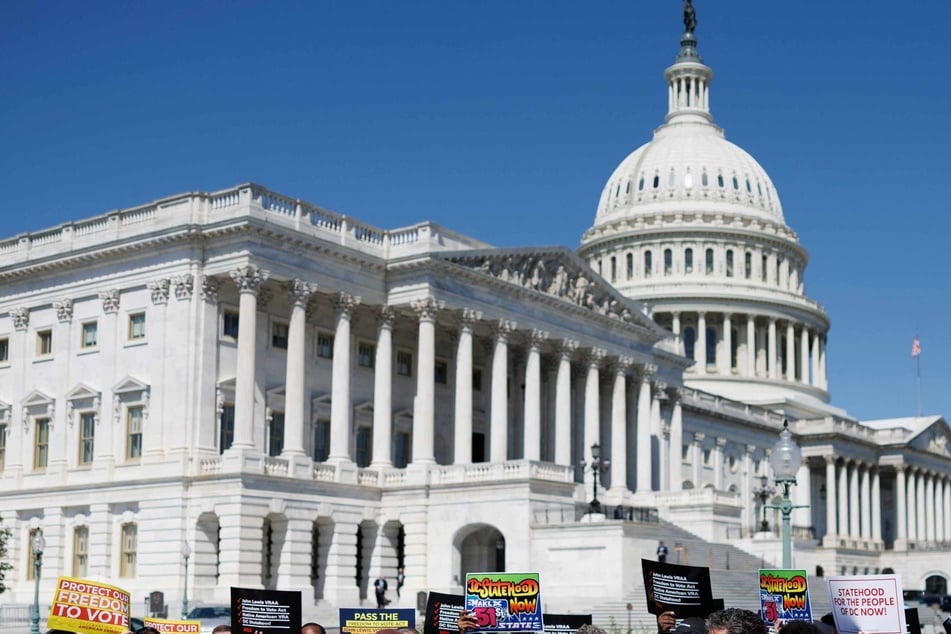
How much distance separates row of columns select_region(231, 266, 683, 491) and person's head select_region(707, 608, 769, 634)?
49.6 meters

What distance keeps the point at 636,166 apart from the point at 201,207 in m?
85.0

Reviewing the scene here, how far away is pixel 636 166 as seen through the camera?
→ 144 metres

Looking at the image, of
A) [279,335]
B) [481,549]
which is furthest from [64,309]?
[481,549]

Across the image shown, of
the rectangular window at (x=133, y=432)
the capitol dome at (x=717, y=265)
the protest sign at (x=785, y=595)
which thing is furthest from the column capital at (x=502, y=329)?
the capitol dome at (x=717, y=265)

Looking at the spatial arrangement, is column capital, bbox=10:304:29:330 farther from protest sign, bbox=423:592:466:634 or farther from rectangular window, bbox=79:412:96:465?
protest sign, bbox=423:592:466:634

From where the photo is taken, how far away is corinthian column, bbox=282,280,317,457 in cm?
6378

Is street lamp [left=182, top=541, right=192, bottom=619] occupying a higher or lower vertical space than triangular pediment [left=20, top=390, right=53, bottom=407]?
lower

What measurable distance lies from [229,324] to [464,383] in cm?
1209

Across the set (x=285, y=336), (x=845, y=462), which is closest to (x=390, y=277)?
(x=285, y=336)

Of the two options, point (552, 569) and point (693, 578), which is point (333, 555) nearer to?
point (552, 569)

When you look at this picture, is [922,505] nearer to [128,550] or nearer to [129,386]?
[129,386]

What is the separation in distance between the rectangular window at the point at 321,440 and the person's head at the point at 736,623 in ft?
186

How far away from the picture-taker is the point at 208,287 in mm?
62938

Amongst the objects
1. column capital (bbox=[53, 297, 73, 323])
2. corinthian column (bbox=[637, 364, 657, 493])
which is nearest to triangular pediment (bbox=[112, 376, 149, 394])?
column capital (bbox=[53, 297, 73, 323])
